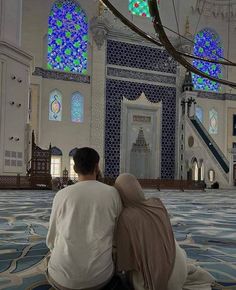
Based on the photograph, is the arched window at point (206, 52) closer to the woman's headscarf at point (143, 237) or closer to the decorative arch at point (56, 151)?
the decorative arch at point (56, 151)

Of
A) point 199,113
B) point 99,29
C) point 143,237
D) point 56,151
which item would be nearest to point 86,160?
point 143,237

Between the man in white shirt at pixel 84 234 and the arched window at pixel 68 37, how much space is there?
15.2m

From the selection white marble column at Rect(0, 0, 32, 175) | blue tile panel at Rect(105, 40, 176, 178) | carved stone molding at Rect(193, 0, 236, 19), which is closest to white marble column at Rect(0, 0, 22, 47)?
white marble column at Rect(0, 0, 32, 175)

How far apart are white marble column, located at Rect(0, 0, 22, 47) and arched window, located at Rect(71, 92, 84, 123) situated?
16.4 ft

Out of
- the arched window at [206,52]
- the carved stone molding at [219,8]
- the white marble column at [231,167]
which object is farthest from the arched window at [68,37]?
the white marble column at [231,167]

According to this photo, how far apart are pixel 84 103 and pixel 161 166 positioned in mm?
4344

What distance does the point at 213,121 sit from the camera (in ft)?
63.1

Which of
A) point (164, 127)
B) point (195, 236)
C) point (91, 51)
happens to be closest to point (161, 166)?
point (164, 127)

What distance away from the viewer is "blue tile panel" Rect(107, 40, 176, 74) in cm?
1733

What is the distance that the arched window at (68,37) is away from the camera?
54.4 feet

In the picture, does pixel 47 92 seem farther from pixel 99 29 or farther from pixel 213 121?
pixel 213 121

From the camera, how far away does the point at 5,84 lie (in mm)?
11148

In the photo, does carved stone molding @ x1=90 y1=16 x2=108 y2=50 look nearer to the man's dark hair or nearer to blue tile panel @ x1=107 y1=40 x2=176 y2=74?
blue tile panel @ x1=107 y1=40 x2=176 y2=74

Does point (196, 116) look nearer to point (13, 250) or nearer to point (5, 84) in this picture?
point (5, 84)
